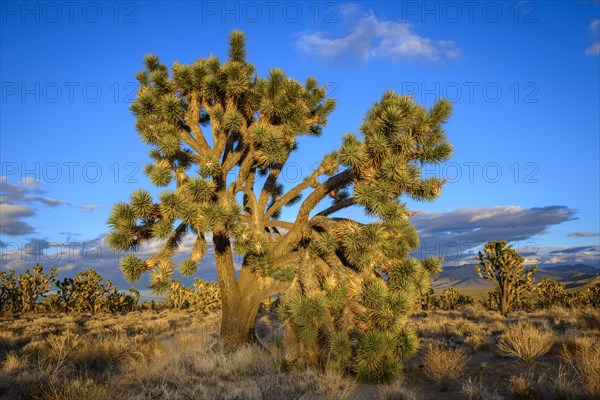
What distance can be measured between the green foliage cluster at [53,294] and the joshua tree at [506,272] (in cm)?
2155

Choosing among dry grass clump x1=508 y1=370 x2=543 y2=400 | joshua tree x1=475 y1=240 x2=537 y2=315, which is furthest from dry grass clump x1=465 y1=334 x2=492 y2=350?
joshua tree x1=475 y1=240 x2=537 y2=315

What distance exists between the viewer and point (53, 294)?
2464cm

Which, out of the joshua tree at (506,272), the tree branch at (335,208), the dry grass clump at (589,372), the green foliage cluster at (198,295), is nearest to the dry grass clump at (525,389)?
the dry grass clump at (589,372)

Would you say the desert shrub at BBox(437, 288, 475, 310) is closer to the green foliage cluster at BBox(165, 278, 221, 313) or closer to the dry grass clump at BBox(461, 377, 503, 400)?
the green foliage cluster at BBox(165, 278, 221, 313)

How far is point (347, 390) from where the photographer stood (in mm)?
6137

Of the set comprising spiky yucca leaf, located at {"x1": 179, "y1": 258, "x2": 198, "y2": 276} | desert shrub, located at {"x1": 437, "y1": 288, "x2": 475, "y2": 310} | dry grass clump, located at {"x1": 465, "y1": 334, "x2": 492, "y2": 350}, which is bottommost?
desert shrub, located at {"x1": 437, "y1": 288, "x2": 475, "y2": 310}

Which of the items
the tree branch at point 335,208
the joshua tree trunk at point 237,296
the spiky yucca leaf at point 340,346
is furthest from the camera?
the joshua tree trunk at point 237,296

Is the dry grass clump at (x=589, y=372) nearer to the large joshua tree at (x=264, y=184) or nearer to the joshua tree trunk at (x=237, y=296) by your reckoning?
the large joshua tree at (x=264, y=184)

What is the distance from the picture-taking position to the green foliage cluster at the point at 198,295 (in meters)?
26.3

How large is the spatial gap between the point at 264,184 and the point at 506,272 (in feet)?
55.1

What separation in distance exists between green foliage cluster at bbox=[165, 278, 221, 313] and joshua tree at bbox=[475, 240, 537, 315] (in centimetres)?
1593

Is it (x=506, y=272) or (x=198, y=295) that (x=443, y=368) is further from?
(x=198, y=295)

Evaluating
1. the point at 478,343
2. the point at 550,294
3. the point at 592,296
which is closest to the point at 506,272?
the point at 550,294

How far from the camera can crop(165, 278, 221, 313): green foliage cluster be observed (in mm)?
26281
